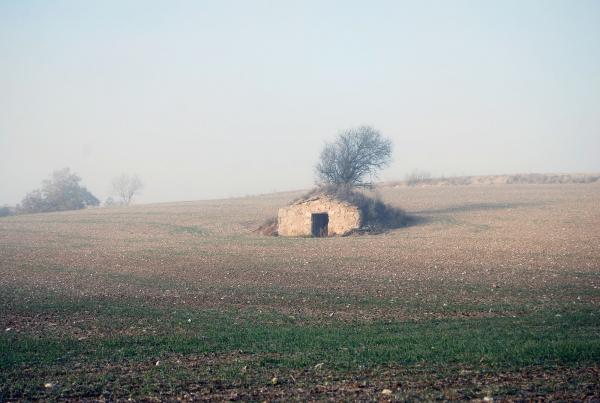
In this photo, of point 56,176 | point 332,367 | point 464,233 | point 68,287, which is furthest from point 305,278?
point 56,176

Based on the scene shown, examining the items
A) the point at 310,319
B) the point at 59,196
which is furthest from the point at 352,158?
the point at 59,196

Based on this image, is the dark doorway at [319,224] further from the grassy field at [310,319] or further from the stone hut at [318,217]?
the grassy field at [310,319]

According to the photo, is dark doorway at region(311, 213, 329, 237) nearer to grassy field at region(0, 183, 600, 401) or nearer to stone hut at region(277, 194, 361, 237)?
stone hut at region(277, 194, 361, 237)

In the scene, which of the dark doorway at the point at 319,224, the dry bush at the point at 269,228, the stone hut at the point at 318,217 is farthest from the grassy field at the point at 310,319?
the dry bush at the point at 269,228

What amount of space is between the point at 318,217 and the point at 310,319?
29663 mm

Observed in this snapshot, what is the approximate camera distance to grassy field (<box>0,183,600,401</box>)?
8.77 m

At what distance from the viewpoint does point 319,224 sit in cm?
4403

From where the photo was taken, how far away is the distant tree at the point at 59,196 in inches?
3467

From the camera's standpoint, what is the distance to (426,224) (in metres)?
43.0

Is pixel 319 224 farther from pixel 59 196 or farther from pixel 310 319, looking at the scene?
pixel 59 196

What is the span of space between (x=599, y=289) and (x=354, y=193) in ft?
93.0

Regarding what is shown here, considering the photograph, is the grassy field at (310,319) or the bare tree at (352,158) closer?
the grassy field at (310,319)

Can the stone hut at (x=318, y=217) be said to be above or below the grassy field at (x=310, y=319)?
above

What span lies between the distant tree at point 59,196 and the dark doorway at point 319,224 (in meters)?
60.8
